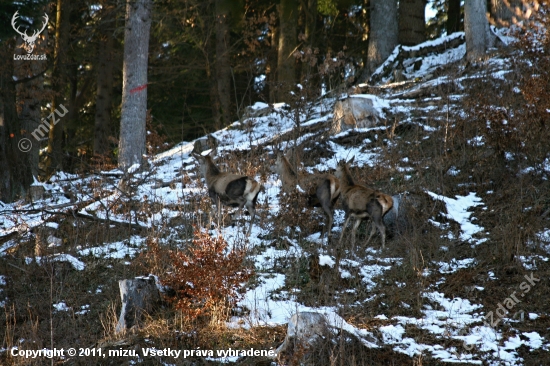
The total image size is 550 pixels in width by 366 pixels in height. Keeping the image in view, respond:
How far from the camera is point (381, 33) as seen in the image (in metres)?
18.3

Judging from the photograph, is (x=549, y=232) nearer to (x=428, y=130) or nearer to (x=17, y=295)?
Result: (x=428, y=130)

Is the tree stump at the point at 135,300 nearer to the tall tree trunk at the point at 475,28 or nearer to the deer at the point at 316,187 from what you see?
the deer at the point at 316,187

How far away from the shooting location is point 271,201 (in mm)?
10938

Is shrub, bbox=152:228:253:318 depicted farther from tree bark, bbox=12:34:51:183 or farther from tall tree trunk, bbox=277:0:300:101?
tall tree trunk, bbox=277:0:300:101

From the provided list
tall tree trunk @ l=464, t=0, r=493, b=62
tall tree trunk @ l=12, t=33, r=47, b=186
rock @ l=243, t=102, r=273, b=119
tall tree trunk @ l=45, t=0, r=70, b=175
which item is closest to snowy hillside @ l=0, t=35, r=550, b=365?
tall tree trunk @ l=464, t=0, r=493, b=62

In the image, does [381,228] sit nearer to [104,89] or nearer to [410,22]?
[410,22]

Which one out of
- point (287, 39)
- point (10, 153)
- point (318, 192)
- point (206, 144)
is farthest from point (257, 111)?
point (318, 192)

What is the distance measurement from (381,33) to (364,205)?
10510 mm

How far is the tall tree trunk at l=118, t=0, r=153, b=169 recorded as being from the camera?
15.4m

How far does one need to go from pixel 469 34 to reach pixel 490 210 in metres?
7.42

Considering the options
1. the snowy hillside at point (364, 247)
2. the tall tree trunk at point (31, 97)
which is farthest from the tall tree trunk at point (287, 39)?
the tall tree trunk at point (31, 97)

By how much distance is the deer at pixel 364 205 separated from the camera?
29.1 ft

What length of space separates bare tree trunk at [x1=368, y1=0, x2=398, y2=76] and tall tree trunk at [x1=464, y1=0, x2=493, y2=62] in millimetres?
3048

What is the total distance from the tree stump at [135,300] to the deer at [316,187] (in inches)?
122
